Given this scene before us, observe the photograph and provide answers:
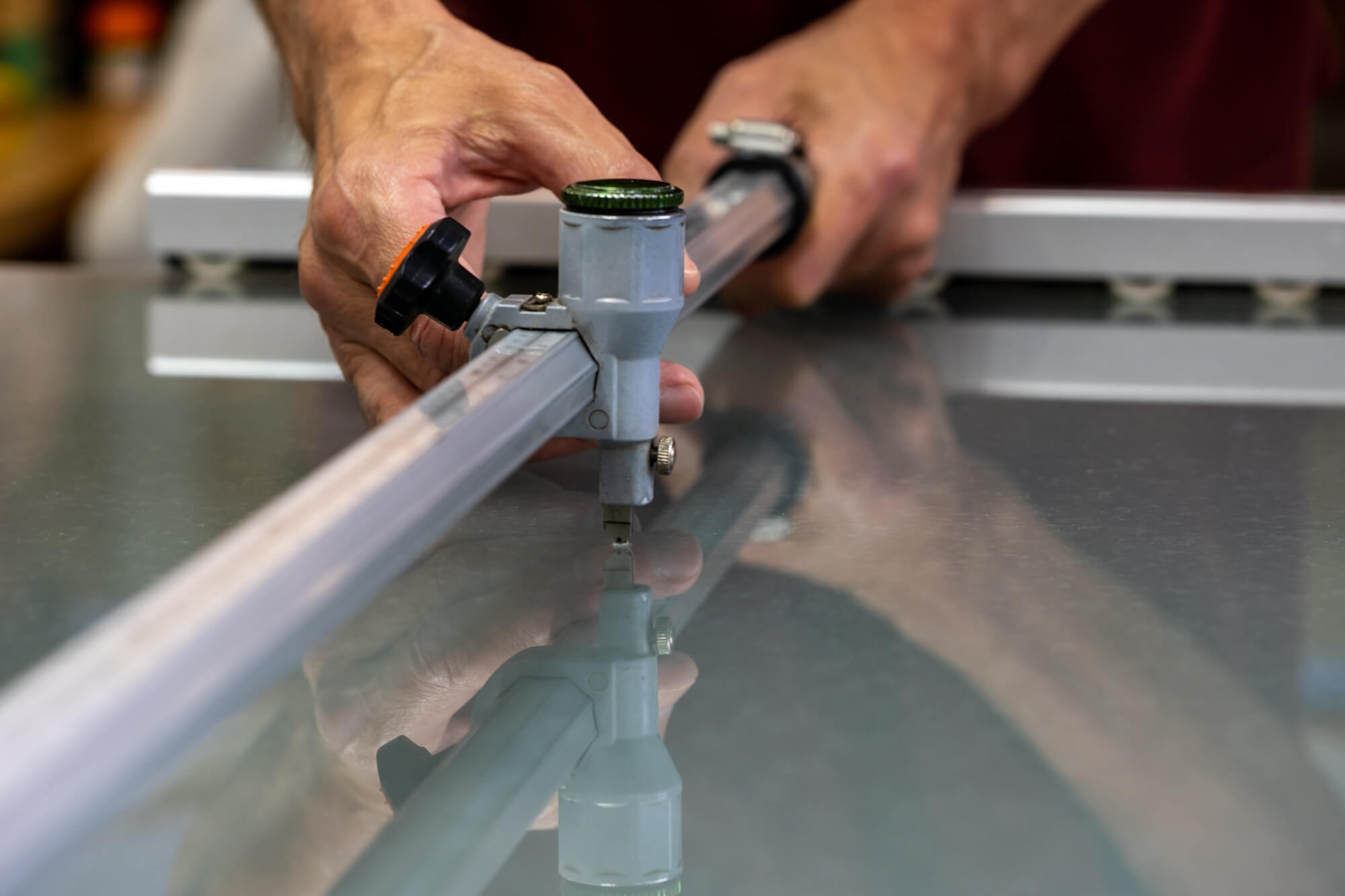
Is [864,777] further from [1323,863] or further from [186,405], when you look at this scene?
[186,405]

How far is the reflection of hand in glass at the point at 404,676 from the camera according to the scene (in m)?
0.26

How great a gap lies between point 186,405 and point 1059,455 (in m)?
0.34

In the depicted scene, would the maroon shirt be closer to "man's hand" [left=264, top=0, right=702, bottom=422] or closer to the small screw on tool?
"man's hand" [left=264, top=0, right=702, bottom=422]

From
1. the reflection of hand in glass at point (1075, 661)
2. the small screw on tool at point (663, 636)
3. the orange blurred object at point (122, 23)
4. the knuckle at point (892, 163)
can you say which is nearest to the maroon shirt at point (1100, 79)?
the knuckle at point (892, 163)

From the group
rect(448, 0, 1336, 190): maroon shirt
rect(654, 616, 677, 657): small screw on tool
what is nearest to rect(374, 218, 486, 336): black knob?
rect(654, 616, 677, 657): small screw on tool

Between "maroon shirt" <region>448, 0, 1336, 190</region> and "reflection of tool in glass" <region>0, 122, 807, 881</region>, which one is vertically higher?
"reflection of tool in glass" <region>0, 122, 807, 881</region>

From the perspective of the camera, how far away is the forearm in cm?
61

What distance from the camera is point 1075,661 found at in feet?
1.14

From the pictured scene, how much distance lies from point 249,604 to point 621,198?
0.20 m

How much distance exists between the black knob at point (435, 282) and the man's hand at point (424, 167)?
0.31ft

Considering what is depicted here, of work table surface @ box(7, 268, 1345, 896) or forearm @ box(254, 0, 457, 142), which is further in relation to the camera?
forearm @ box(254, 0, 457, 142)

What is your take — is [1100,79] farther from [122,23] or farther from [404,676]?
[122,23]

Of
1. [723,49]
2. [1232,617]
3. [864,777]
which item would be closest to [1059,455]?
[1232,617]

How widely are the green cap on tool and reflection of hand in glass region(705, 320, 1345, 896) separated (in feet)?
0.33
